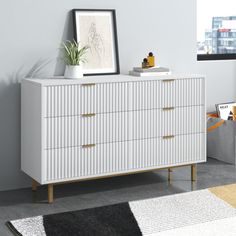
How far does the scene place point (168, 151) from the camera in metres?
4.57

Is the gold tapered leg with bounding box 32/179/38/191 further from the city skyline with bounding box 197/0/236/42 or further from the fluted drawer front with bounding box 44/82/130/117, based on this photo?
the city skyline with bounding box 197/0/236/42

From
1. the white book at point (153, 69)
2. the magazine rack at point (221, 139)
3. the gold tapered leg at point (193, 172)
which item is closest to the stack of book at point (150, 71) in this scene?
the white book at point (153, 69)

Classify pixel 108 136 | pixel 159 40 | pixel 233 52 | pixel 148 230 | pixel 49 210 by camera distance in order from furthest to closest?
1. pixel 233 52
2. pixel 159 40
3. pixel 108 136
4. pixel 49 210
5. pixel 148 230

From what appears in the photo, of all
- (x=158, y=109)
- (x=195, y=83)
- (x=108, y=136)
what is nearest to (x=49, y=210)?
(x=108, y=136)

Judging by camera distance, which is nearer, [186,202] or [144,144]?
[186,202]

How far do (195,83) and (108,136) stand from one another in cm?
81

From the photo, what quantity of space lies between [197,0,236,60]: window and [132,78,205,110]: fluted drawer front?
111 centimetres

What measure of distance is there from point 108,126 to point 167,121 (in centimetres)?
49

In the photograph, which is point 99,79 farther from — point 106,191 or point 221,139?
point 221,139

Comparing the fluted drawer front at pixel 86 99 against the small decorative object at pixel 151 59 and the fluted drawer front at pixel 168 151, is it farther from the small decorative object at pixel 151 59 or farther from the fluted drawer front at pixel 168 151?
the small decorative object at pixel 151 59

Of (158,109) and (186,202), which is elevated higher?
(158,109)

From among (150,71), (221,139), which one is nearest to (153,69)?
(150,71)

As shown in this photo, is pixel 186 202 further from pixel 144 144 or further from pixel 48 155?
pixel 48 155

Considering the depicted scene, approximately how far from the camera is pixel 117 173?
439 centimetres
